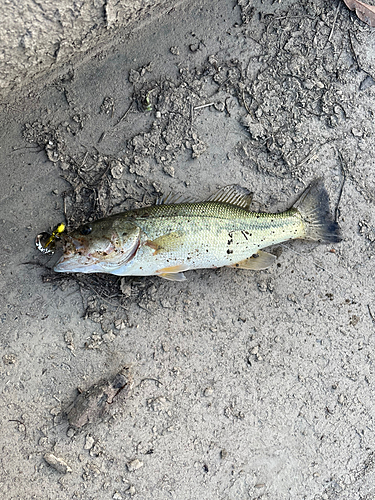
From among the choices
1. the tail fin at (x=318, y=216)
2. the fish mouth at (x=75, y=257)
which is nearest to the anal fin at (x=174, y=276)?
the fish mouth at (x=75, y=257)

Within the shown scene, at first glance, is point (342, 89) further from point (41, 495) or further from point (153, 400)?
point (41, 495)

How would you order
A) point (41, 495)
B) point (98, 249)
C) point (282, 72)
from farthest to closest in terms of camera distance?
point (282, 72) → point (41, 495) → point (98, 249)

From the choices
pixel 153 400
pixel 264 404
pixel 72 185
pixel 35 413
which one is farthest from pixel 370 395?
pixel 72 185

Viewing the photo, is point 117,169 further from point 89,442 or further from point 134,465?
point 134,465

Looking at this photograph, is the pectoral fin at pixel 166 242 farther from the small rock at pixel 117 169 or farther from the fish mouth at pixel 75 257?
the small rock at pixel 117 169

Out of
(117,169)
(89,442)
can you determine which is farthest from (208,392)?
(117,169)

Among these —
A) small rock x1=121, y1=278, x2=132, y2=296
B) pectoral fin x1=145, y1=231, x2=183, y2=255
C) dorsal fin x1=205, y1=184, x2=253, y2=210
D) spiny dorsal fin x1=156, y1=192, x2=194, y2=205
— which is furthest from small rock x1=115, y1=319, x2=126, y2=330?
dorsal fin x1=205, y1=184, x2=253, y2=210

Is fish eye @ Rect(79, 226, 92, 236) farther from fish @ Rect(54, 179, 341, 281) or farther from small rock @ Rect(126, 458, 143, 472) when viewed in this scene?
small rock @ Rect(126, 458, 143, 472)
